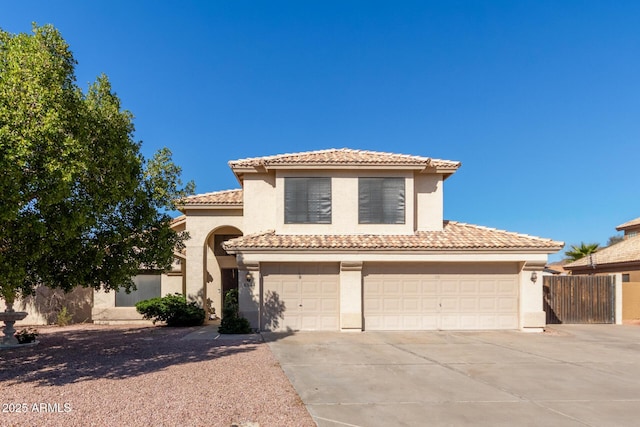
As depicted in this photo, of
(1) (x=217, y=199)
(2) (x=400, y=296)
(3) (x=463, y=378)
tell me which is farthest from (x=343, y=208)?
(3) (x=463, y=378)

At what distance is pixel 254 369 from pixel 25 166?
6.46m

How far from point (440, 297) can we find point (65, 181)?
13.7 meters

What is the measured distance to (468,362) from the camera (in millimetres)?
11383

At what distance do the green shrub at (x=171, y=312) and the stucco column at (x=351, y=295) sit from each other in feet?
21.8

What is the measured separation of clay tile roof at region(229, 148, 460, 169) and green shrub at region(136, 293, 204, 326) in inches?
251

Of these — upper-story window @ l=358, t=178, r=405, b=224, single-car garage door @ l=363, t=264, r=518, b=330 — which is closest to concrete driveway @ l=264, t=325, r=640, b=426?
single-car garage door @ l=363, t=264, r=518, b=330

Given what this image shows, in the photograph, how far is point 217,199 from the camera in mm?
21109

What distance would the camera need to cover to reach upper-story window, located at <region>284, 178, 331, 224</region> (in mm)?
18422

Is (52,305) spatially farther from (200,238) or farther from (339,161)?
(339,161)

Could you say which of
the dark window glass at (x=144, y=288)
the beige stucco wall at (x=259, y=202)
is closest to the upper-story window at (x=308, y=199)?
the beige stucco wall at (x=259, y=202)

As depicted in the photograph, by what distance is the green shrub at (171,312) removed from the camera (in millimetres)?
19094

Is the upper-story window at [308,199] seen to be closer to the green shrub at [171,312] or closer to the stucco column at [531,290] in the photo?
the green shrub at [171,312]

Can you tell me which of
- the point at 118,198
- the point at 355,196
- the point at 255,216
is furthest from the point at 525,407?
the point at 255,216

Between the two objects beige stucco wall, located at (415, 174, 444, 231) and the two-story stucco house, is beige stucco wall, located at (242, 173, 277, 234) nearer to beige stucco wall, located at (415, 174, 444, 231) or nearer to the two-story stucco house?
the two-story stucco house
